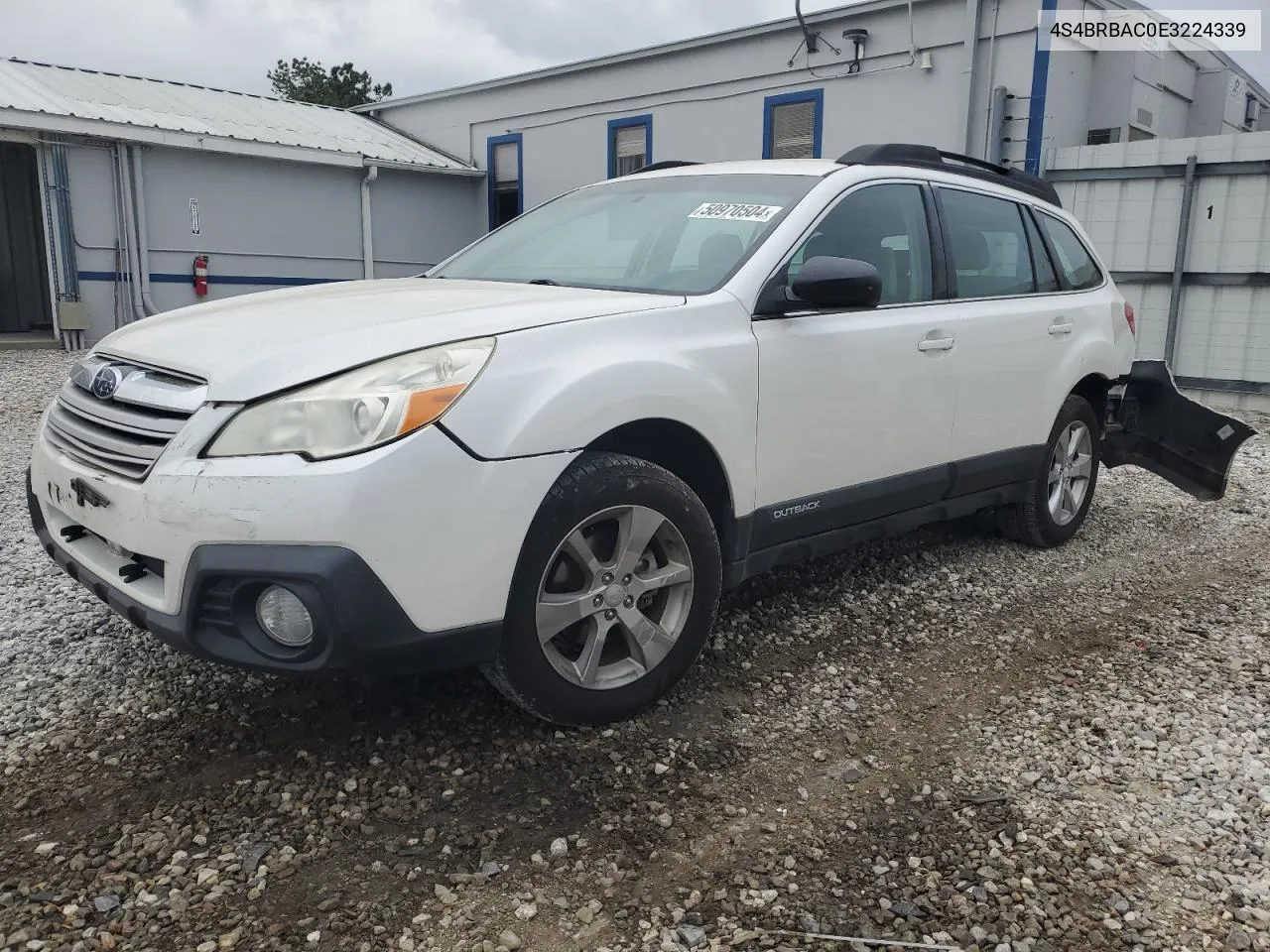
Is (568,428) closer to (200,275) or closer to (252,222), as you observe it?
(200,275)

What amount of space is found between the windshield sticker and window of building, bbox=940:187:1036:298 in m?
1.03

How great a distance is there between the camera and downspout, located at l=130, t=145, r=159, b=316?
13.8 m

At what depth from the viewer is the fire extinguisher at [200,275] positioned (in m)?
14.7

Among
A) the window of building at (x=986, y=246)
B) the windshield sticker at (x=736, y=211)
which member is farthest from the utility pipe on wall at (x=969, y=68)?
the windshield sticker at (x=736, y=211)

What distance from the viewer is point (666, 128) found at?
50.1ft

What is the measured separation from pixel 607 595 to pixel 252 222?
1459 cm

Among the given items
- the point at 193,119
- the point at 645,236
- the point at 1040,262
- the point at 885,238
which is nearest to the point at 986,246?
the point at 1040,262

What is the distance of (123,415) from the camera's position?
2701 millimetres

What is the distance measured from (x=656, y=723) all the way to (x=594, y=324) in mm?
1211

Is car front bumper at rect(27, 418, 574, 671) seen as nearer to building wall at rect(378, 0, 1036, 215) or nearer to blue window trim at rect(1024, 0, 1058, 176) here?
blue window trim at rect(1024, 0, 1058, 176)

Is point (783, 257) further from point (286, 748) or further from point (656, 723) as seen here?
point (286, 748)

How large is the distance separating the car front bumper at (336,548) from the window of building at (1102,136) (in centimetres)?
1194

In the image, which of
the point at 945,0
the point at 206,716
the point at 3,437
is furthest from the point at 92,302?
the point at 206,716

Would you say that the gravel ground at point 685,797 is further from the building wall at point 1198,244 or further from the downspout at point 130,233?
the downspout at point 130,233
